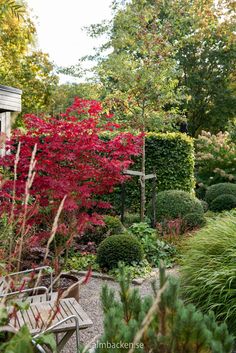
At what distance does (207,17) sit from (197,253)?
900 centimetres

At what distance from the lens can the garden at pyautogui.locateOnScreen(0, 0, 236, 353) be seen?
1575 mm

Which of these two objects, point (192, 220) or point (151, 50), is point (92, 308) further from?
point (151, 50)

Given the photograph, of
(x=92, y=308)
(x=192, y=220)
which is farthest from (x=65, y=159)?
(x=192, y=220)

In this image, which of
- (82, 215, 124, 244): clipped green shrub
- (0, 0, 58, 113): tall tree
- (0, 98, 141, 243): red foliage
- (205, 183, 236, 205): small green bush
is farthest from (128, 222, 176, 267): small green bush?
(0, 0, 58, 113): tall tree

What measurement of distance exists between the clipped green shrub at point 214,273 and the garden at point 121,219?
2 cm

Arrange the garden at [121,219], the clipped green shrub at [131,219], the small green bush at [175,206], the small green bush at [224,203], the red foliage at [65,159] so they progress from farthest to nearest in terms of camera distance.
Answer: the small green bush at [224,203] < the clipped green shrub at [131,219] < the small green bush at [175,206] < the red foliage at [65,159] < the garden at [121,219]

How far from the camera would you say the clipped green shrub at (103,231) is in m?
7.96

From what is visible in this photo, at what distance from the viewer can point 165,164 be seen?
36.9ft

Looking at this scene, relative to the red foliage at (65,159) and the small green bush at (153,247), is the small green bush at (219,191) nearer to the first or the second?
the small green bush at (153,247)

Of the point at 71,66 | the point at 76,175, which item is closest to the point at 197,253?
the point at 76,175

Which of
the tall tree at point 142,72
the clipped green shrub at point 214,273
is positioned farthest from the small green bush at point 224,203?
the clipped green shrub at point 214,273

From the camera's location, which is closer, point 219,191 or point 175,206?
point 175,206

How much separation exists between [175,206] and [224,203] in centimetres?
310

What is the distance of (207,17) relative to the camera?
1179cm
